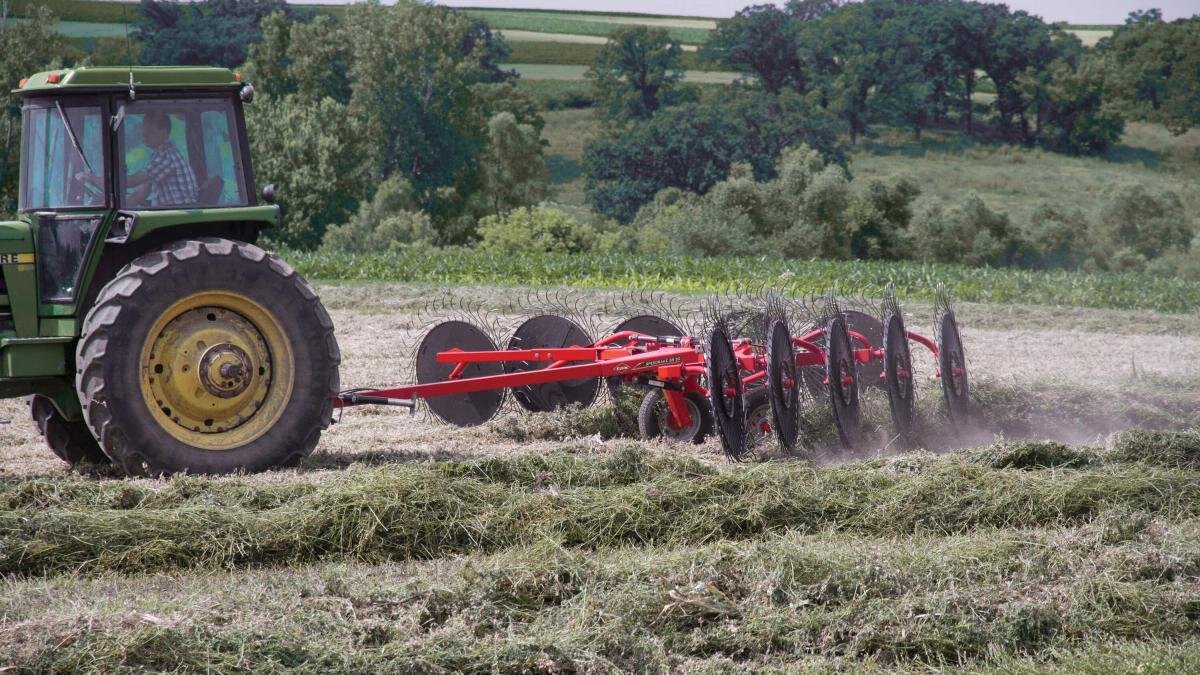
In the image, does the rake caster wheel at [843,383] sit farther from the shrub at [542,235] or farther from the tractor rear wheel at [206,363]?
the shrub at [542,235]

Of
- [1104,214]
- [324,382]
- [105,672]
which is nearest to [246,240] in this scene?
[324,382]

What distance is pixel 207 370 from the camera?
6.61 m

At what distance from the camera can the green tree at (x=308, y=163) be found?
41.3m

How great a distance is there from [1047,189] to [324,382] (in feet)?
160

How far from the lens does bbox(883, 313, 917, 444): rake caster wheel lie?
8484 millimetres

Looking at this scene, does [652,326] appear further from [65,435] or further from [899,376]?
[65,435]

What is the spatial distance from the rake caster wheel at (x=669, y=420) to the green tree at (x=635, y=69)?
59398 mm

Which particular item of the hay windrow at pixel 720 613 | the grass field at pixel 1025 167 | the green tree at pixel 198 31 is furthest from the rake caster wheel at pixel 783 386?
the green tree at pixel 198 31

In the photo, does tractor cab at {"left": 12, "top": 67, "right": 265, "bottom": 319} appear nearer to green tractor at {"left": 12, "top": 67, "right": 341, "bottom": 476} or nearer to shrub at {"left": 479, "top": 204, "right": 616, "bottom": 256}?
green tractor at {"left": 12, "top": 67, "right": 341, "bottom": 476}

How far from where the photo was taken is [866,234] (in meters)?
36.0

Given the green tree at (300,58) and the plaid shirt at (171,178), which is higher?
the green tree at (300,58)

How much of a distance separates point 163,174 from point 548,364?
3.05 metres

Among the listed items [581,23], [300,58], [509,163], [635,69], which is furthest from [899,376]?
[581,23]

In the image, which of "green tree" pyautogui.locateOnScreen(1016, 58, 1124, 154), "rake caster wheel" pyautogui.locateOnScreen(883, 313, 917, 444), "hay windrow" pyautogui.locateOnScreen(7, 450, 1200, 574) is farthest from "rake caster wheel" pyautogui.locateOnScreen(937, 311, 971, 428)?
"green tree" pyautogui.locateOnScreen(1016, 58, 1124, 154)
